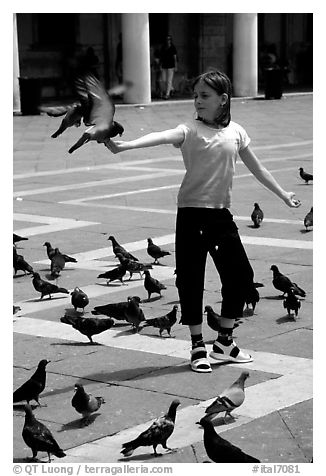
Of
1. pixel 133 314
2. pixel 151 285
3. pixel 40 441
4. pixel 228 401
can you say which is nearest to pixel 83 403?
pixel 40 441

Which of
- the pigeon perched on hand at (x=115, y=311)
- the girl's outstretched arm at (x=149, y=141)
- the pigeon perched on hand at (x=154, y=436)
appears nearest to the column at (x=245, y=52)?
the pigeon perched on hand at (x=115, y=311)

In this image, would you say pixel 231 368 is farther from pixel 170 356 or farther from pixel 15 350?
pixel 15 350

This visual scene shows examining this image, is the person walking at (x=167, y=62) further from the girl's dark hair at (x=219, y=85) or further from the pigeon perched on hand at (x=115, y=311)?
the girl's dark hair at (x=219, y=85)

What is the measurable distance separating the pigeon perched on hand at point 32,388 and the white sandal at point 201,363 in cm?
97

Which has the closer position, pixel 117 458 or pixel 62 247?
pixel 117 458

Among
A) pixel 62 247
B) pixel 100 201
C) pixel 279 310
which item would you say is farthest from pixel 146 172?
pixel 279 310

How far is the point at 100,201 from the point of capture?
514 inches

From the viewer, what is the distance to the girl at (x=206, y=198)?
583cm

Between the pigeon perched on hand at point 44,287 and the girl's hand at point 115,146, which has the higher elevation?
the girl's hand at point 115,146

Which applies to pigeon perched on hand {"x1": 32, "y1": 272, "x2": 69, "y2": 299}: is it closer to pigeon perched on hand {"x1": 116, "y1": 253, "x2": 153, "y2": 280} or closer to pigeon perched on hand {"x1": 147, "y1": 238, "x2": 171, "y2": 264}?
pigeon perched on hand {"x1": 116, "y1": 253, "x2": 153, "y2": 280}

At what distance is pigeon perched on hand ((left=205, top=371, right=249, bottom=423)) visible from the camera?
5.04m

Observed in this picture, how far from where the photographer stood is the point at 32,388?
5402 mm

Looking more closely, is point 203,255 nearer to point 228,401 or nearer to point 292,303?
point 228,401
